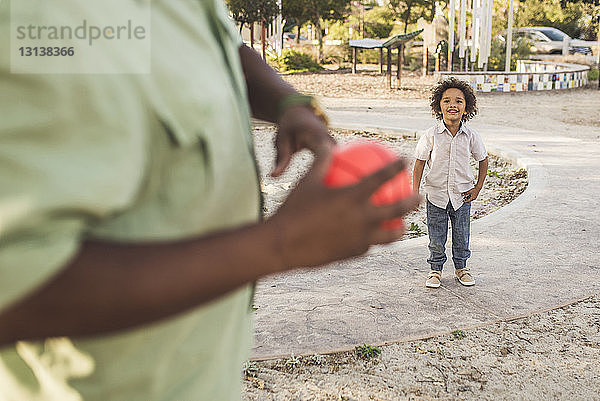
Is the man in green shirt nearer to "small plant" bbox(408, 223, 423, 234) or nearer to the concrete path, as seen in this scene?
the concrete path

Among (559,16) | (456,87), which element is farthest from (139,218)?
(559,16)

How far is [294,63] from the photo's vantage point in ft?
82.3

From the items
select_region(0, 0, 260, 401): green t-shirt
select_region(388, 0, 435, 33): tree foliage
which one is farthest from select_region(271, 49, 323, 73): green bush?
select_region(0, 0, 260, 401): green t-shirt

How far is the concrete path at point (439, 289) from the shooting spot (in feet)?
12.7

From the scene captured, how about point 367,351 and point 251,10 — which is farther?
point 251,10

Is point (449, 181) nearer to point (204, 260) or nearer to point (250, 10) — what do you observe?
point (204, 260)

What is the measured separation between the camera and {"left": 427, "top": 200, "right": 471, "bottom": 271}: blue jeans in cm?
460

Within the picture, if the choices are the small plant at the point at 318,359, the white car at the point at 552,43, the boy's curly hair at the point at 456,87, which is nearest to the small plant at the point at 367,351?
the small plant at the point at 318,359

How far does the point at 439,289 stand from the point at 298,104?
11.6ft

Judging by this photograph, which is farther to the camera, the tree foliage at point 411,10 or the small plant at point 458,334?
the tree foliage at point 411,10

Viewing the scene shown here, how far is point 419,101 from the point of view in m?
15.8

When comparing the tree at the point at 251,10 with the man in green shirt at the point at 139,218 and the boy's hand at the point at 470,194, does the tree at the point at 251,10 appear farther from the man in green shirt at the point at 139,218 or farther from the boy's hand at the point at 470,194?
the man in green shirt at the point at 139,218

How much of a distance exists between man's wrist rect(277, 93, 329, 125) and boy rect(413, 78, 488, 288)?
3.44 m

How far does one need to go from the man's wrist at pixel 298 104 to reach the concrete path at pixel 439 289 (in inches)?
99.9
